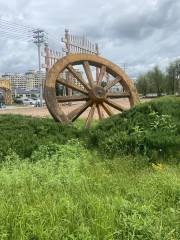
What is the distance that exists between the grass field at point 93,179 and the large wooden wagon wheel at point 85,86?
1.46 metres

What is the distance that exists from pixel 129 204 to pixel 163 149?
3.58m

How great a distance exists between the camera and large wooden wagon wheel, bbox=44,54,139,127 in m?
11.1

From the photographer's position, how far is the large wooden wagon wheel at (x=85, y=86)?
11.1 meters

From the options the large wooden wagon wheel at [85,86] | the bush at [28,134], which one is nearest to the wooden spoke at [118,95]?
the large wooden wagon wheel at [85,86]

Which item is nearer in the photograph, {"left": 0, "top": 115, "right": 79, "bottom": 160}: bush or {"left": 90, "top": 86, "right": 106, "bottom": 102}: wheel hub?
{"left": 0, "top": 115, "right": 79, "bottom": 160}: bush

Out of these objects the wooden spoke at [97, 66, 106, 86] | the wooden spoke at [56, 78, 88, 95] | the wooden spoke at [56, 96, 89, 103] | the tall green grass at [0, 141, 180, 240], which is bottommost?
the tall green grass at [0, 141, 180, 240]

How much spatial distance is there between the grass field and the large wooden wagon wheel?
1.46 m

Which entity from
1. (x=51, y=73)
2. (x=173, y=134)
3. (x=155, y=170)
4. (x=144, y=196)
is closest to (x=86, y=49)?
(x=51, y=73)

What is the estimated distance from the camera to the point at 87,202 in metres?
4.46

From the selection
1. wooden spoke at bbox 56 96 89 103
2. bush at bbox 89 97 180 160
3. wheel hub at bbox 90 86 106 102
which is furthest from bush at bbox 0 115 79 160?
wheel hub at bbox 90 86 106 102

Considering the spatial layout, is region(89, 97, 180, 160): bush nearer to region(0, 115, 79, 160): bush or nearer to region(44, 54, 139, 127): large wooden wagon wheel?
region(0, 115, 79, 160): bush

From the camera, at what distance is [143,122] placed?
8.98 meters

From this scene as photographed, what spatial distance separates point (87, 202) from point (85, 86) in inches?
299

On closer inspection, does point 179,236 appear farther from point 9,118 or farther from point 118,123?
point 9,118
